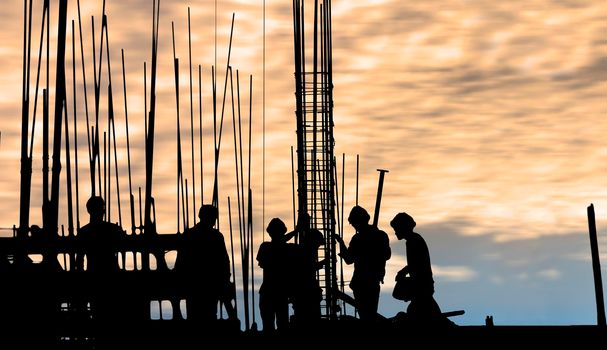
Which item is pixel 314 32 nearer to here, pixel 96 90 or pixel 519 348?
pixel 96 90

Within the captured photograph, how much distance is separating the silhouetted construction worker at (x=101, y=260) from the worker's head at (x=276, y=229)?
8.89 feet

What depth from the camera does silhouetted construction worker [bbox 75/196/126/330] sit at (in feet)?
39.5

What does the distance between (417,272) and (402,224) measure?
1.77 feet

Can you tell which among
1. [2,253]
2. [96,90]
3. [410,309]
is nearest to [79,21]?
[96,90]

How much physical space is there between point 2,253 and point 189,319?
6.08ft

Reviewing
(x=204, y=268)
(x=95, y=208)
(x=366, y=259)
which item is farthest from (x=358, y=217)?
(x=95, y=208)

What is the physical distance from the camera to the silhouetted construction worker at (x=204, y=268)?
1261 centimetres

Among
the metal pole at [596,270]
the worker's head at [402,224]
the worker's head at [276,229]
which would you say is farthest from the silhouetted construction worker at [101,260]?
the metal pole at [596,270]

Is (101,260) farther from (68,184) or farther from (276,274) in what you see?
(276,274)

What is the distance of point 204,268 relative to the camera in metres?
12.7

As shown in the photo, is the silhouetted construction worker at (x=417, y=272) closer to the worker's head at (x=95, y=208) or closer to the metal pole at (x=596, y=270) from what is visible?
the worker's head at (x=95, y=208)

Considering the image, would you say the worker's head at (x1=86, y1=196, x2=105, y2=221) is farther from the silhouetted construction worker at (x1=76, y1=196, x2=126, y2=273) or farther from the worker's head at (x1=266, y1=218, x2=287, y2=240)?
the worker's head at (x1=266, y1=218, x2=287, y2=240)

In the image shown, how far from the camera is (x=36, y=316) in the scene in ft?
39.4

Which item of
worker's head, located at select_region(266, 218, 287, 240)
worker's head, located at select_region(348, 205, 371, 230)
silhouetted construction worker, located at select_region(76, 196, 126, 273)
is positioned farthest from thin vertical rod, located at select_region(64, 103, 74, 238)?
worker's head, located at select_region(348, 205, 371, 230)
